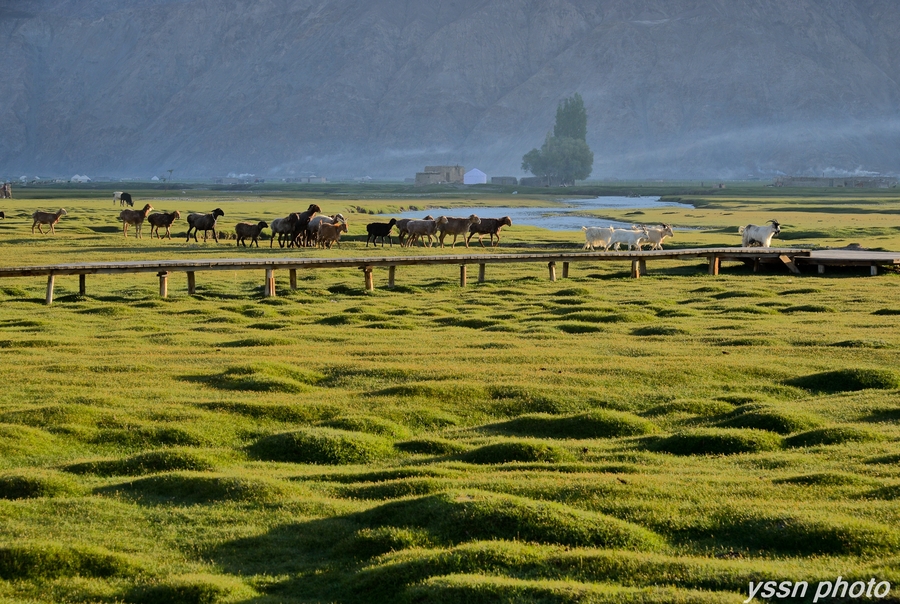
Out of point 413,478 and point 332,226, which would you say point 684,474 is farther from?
point 332,226

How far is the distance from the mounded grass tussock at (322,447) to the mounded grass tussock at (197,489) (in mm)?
1876

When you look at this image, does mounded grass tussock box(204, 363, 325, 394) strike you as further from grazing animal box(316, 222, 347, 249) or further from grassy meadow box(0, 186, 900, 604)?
grazing animal box(316, 222, 347, 249)

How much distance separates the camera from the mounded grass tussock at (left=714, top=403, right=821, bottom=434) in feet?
56.4

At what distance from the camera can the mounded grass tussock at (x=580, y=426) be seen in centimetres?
1738

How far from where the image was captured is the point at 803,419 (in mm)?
17406

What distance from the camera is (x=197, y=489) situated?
45.4 feet

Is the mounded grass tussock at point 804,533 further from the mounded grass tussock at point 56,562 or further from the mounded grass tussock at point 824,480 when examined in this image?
the mounded grass tussock at point 56,562

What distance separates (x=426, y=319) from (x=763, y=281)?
16.9 meters

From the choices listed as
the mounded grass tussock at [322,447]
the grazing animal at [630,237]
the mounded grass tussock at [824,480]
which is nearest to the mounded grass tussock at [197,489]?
the mounded grass tussock at [322,447]

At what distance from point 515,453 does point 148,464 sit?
5.08 metres

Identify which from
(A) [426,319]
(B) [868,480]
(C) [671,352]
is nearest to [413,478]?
(B) [868,480]

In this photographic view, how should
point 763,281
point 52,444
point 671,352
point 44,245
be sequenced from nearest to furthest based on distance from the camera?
point 52,444, point 671,352, point 763,281, point 44,245

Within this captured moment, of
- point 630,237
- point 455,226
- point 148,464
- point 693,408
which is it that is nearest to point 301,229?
point 455,226

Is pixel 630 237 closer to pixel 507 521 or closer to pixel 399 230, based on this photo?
pixel 399 230
